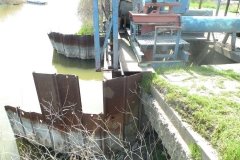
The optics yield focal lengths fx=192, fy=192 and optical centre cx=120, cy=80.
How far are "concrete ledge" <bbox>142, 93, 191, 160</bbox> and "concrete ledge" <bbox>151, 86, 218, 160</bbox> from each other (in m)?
0.05

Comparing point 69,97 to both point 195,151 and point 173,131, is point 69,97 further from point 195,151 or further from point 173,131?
point 195,151

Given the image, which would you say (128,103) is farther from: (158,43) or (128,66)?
(158,43)

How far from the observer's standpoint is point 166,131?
3689 mm

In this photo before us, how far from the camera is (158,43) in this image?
5.36 meters

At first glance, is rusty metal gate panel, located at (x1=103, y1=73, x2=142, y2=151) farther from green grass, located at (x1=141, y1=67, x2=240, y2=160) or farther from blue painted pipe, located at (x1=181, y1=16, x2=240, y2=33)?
blue painted pipe, located at (x1=181, y1=16, x2=240, y2=33)


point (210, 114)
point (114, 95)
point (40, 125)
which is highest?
point (210, 114)

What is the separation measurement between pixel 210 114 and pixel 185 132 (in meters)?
0.51

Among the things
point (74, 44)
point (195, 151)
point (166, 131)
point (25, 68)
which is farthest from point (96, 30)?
point (25, 68)

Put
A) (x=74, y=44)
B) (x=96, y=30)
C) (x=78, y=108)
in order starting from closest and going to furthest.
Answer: (x=78, y=108), (x=96, y=30), (x=74, y=44)

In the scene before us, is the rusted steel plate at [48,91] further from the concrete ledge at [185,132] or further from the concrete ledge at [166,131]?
the concrete ledge at [185,132]

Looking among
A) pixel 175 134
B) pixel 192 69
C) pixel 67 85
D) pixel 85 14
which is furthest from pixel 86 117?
pixel 85 14

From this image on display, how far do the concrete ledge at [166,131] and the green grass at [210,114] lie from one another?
0.98 feet

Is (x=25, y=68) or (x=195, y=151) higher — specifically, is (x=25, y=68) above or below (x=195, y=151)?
below

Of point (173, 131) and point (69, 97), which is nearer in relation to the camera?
point (173, 131)
